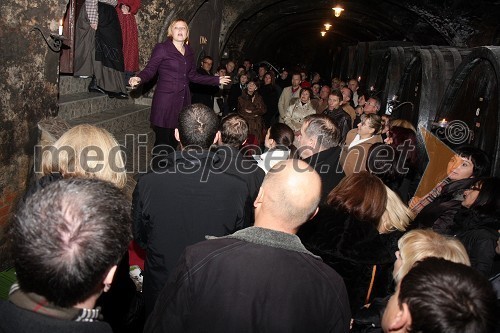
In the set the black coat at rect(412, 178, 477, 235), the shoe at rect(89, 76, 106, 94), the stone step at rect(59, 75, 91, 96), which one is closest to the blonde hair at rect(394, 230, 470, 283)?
the black coat at rect(412, 178, 477, 235)

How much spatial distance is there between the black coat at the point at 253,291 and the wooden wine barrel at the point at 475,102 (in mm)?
2693

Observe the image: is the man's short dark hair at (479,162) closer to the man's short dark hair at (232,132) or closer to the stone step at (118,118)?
the man's short dark hair at (232,132)

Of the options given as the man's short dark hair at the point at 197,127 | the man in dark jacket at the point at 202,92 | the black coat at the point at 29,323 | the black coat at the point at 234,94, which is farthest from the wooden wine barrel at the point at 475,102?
the black coat at the point at 234,94

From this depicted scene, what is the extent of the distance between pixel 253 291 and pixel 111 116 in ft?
15.5

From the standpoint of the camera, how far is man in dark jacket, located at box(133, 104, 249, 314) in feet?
7.63

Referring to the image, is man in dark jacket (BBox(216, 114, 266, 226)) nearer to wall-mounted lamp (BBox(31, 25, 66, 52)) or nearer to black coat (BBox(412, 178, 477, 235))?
black coat (BBox(412, 178, 477, 235))

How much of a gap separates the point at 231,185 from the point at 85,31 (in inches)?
158

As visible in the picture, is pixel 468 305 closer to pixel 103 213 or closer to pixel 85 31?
pixel 103 213

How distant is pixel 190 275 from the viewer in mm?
1575

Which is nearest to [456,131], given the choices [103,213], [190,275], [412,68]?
[412,68]

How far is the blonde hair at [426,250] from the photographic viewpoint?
79.9 inches

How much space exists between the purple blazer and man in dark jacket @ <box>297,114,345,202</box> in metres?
2.10

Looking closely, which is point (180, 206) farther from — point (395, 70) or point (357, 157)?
point (395, 70)

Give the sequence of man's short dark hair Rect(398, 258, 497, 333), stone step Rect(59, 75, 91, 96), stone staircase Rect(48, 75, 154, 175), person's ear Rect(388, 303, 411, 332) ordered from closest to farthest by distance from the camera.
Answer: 1. man's short dark hair Rect(398, 258, 497, 333)
2. person's ear Rect(388, 303, 411, 332)
3. stone staircase Rect(48, 75, 154, 175)
4. stone step Rect(59, 75, 91, 96)
